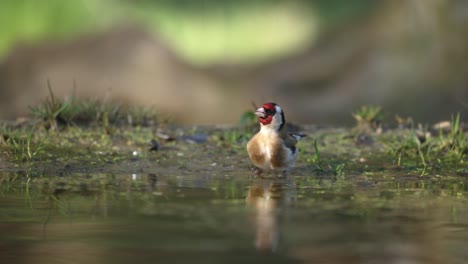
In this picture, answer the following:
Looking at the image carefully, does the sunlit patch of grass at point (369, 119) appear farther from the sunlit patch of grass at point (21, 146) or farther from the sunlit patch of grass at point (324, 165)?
the sunlit patch of grass at point (21, 146)

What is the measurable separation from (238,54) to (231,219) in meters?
13.2

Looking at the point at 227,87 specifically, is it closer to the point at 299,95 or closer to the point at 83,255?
the point at 299,95

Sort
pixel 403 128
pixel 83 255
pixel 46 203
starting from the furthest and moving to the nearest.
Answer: pixel 403 128, pixel 46 203, pixel 83 255

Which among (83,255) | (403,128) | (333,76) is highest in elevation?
(333,76)

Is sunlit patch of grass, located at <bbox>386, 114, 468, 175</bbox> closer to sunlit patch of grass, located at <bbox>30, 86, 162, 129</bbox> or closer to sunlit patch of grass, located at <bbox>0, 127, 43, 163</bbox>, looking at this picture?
sunlit patch of grass, located at <bbox>30, 86, 162, 129</bbox>

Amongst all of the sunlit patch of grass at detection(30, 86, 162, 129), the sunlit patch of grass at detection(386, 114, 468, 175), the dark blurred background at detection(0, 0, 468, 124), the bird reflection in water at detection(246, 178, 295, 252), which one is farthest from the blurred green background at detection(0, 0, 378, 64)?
the bird reflection in water at detection(246, 178, 295, 252)

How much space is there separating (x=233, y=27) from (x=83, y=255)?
46.9 feet

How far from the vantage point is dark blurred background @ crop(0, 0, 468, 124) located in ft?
58.2

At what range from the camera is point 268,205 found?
6652 mm

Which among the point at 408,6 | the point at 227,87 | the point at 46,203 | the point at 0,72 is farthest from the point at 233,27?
the point at 46,203

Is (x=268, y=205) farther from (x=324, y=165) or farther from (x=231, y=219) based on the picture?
(x=324, y=165)

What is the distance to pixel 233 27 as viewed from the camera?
1894cm

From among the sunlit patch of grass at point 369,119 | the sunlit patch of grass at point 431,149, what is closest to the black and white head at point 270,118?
the sunlit patch of grass at point 431,149

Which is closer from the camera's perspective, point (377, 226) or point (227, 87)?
point (377, 226)
